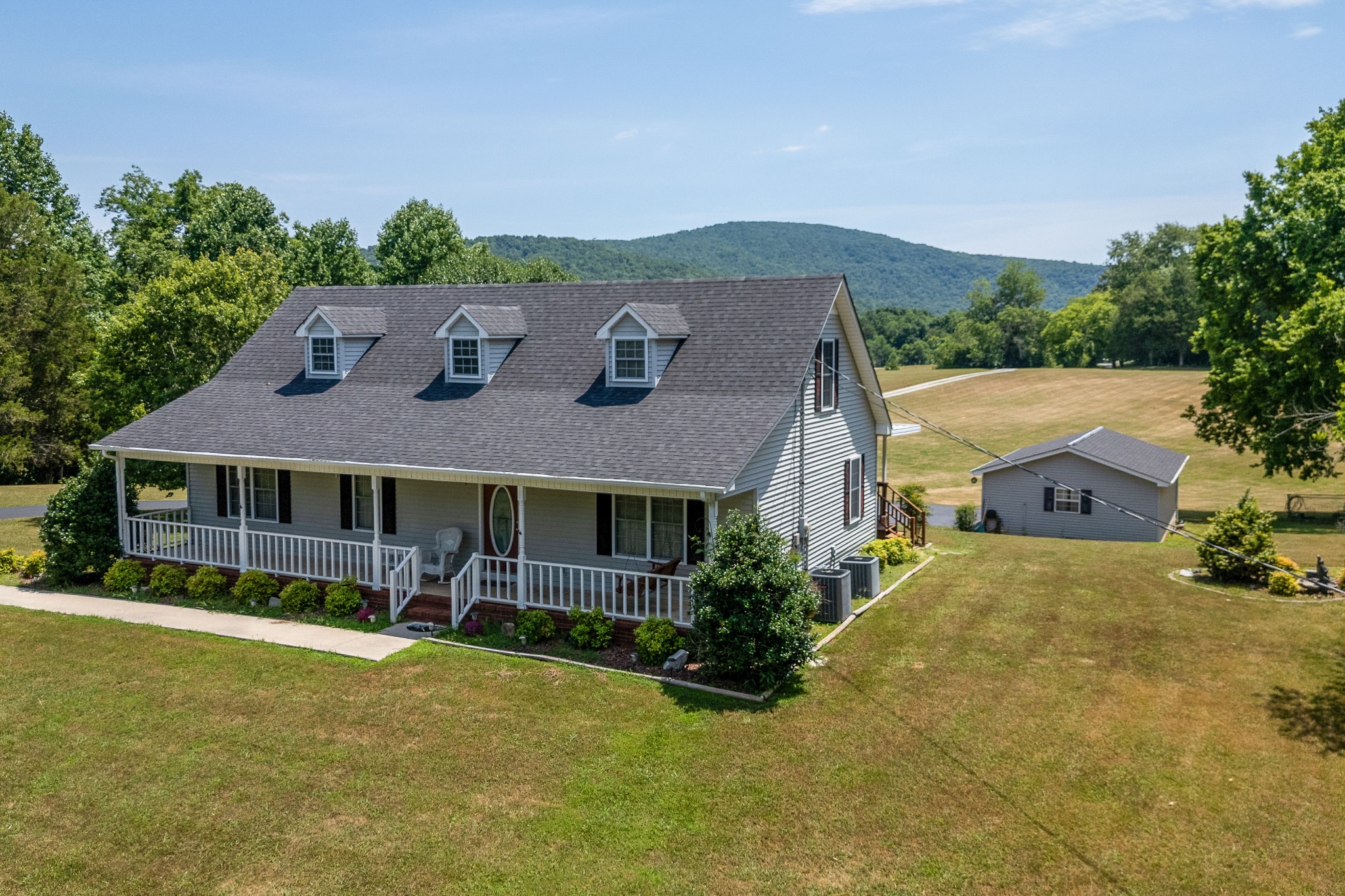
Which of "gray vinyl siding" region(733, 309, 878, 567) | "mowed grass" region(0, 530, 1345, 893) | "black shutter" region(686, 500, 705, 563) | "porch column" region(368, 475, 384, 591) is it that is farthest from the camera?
"porch column" region(368, 475, 384, 591)

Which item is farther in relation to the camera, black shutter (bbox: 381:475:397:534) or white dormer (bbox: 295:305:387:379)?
white dormer (bbox: 295:305:387:379)

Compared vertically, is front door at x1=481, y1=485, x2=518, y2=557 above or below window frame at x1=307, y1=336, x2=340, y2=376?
below

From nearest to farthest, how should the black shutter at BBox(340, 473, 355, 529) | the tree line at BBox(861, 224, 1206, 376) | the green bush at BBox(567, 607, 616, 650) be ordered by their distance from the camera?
the green bush at BBox(567, 607, 616, 650) → the black shutter at BBox(340, 473, 355, 529) → the tree line at BBox(861, 224, 1206, 376)

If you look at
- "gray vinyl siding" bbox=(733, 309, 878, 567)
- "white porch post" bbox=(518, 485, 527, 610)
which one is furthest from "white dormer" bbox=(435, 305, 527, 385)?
"gray vinyl siding" bbox=(733, 309, 878, 567)

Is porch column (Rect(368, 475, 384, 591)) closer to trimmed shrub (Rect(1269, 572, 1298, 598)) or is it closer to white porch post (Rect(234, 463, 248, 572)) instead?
white porch post (Rect(234, 463, 248, 572))

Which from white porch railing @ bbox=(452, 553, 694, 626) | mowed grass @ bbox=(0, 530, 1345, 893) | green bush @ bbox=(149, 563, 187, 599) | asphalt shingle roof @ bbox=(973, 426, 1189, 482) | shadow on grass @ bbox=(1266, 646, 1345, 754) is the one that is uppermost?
asphalt shingle roof @ bbox=(973, 426, 1189, 482)

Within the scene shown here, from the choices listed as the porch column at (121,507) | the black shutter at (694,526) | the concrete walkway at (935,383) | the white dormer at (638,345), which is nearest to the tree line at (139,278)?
the porch column at (121,507)

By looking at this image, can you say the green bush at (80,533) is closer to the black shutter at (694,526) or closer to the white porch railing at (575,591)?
the white porch railing at (575,591)
